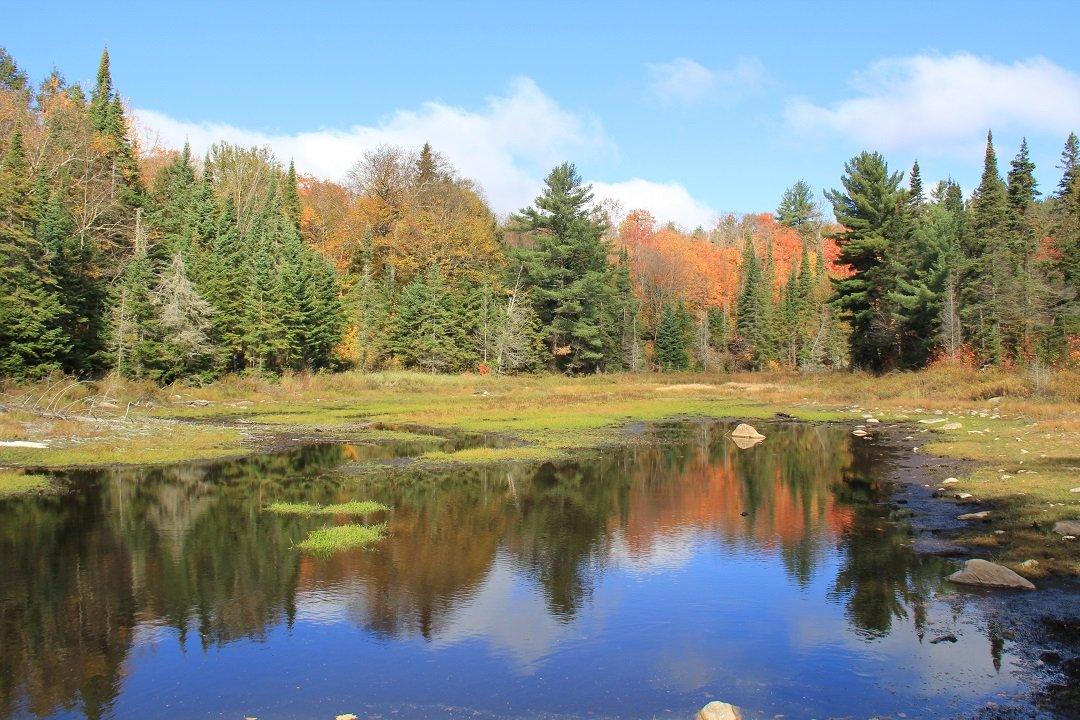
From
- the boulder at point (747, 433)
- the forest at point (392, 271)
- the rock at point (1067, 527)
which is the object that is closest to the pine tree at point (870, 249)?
the forest at point (392, 271)

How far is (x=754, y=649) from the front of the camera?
442 inches

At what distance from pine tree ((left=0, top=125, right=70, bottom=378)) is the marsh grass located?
2930 centimetres

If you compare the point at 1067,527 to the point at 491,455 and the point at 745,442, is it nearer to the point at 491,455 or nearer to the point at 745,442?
the point at 491,455

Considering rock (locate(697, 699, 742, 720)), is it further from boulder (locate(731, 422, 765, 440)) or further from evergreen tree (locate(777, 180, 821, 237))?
evergreen tree (locate(777, 180, 821, 237))

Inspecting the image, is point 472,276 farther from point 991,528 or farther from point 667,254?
point 991,528

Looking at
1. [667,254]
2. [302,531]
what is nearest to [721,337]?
[667,254]

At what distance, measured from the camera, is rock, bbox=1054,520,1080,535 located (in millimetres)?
15516

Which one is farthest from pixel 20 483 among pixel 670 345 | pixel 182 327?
pixel 670 345

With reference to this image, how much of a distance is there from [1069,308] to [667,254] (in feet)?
256

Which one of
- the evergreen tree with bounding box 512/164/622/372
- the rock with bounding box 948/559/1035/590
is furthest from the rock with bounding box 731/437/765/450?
the evergreen tree with bounding box 512/164/622/372

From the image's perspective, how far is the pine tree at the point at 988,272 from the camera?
187ft

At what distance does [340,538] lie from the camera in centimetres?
1656

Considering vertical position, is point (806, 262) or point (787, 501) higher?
point (806, 262)

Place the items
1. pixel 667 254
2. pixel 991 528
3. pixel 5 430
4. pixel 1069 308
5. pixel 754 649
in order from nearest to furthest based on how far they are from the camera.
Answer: pixel 754 649
pixel 991 528
pixel 5 430
pixel 1069 308
pixel 667 254
